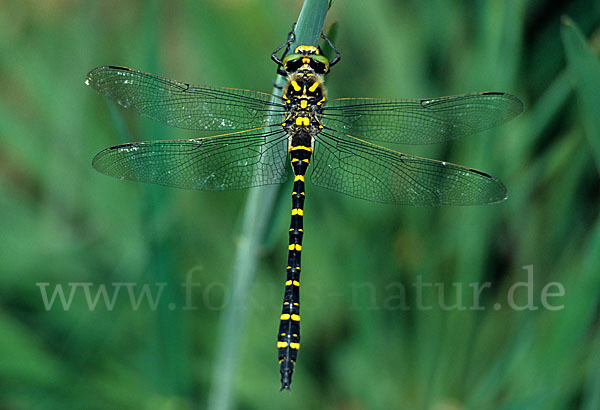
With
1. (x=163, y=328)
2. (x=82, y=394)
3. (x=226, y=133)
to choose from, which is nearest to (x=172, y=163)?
(x=226, y=133)

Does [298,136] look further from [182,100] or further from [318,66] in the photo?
[182,100]

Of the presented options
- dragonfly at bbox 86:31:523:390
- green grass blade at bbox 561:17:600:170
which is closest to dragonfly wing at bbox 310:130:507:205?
dragonfly at bbox 86:31:523:390

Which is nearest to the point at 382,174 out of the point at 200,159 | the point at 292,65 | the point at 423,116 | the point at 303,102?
the point at 423,116

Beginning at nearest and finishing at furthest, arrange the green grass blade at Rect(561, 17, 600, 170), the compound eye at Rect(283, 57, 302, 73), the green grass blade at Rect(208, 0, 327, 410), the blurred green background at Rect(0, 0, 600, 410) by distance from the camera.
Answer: the green grass blade at Rect(561, 17, 600, 170) < the green grass blade at Rect(208, 0, 327, 410) < the compound eye at Rect(283, 57, 302, 73) < the blurred green background at Rect(0, 0, 600, 410)

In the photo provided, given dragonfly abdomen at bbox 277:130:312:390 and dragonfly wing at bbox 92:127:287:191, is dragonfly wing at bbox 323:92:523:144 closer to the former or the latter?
dragonfly abdomen at bbox 277:130:312:390

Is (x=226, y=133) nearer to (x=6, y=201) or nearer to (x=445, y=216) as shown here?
(x=445, y=216)

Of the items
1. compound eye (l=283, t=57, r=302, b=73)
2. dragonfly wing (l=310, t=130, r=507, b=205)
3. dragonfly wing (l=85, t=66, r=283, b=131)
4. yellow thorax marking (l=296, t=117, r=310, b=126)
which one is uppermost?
compound eye (l=283, t=57, r=302, b=73)

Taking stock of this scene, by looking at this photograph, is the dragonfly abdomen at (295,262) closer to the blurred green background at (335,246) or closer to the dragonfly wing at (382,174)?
the dragonfly wing at (382,174)
